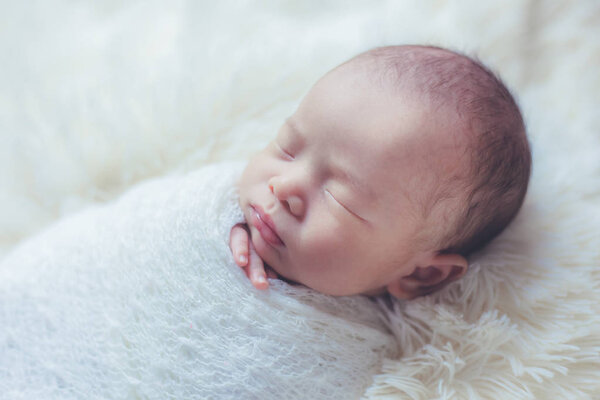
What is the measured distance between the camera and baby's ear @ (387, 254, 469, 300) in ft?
2.87

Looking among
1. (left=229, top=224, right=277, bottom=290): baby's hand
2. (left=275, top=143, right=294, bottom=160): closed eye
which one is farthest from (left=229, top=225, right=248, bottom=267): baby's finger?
(left=275, top=143, right=294, bottom=160): closed eye

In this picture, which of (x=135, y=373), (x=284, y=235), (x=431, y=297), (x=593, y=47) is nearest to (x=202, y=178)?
(x=284, y=235)

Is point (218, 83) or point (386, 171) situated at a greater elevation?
point (218, 83)

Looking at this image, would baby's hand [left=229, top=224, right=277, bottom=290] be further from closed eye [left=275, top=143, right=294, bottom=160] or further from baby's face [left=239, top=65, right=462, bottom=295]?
closed eye [left=275, top=143, right=294, bottom=160]

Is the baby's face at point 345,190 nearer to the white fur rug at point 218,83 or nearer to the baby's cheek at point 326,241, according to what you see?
the baby's cheek at point 326,241

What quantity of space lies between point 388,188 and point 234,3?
66 centimetres

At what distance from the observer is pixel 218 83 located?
1152mm

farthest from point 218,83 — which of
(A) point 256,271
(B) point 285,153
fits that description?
(A) point 256,271

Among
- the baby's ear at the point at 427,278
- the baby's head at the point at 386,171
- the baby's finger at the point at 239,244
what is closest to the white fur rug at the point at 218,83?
the baby's ear at the point at 427,278

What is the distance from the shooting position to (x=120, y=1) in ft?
4.25

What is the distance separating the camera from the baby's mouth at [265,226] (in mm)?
819

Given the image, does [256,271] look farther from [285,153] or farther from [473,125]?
[473,125]

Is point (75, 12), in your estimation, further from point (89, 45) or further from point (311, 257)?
point (311, 257)

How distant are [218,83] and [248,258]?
455 millimetres
